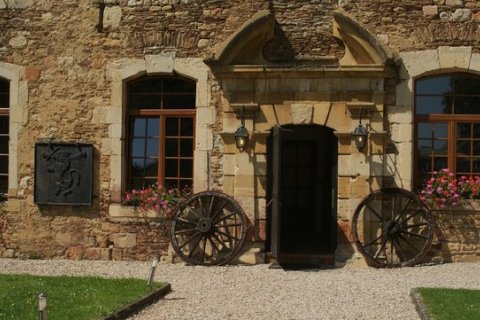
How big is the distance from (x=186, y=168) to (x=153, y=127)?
799mm

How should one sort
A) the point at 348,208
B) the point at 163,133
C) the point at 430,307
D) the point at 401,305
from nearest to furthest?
the point at 430,307, the point at 401,305, the point at 348,208, the point at 163,133

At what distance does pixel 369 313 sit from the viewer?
238 inches

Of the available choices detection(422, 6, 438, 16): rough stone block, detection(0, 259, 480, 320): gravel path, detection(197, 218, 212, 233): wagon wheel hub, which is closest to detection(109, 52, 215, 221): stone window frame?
detection(197, 218, 212, 233): wagon wheel hub

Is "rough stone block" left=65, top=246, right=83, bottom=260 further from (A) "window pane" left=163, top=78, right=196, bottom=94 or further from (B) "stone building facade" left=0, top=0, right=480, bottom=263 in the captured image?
(A) "window pane" left=163, top=78, right=196, bottom=94

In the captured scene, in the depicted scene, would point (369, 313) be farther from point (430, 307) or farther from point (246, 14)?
point (246, 14)

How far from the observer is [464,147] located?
9203 mm

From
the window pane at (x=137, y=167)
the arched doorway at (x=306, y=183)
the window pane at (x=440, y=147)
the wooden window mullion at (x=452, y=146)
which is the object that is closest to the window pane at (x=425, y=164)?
the window pane at (x=440, y=147)

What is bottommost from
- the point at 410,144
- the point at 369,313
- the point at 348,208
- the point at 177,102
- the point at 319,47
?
the point at 369,313

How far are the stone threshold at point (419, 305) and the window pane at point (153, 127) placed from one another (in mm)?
4512

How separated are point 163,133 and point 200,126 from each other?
624 millimetres

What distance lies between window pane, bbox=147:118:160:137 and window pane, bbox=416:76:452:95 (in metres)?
3.85

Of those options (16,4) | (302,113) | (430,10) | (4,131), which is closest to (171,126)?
(302,113)

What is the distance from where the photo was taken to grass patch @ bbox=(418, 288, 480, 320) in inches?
215

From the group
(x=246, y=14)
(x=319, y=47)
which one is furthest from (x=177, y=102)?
(x=319, y=47)
